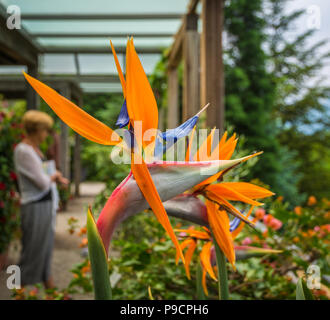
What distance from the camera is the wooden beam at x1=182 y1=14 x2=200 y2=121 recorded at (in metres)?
1.96

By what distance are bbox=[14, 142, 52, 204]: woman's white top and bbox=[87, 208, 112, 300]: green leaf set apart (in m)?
1.40

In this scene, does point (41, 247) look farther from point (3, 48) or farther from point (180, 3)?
point (180, 3)

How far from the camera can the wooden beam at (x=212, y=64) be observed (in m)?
1.28

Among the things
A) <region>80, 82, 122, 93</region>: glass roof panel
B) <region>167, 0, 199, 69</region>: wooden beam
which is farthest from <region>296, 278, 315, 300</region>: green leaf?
<region>80, 82, 122, 93</region>: glass roof panel

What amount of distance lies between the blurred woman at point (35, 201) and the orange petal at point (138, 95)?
141 cm

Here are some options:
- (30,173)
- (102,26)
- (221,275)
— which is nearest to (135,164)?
(221,275)

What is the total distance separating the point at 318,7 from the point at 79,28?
291 cm

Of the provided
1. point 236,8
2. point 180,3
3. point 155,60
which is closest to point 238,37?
point 236,8

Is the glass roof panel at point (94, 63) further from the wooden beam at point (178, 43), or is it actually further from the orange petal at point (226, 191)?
the orange petal at point (226, 191)

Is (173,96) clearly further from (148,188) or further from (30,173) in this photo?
(148,188)

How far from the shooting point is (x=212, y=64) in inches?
51.6

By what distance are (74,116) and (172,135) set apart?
72 millimetres

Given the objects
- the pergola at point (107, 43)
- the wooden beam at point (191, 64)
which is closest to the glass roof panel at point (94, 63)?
the pergola at point (107, 43)

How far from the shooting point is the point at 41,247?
63.3 inches
